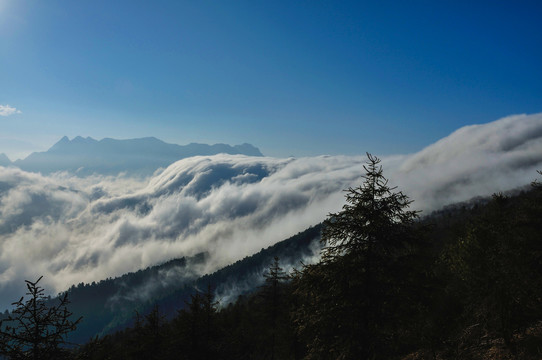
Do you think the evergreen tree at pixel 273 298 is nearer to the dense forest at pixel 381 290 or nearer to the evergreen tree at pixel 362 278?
the dense forest at pixel 381 290

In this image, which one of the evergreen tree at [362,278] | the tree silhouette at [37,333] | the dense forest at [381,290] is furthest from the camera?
the evergreen tree at [362,278]

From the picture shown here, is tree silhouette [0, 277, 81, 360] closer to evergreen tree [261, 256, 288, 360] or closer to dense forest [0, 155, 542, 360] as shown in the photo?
dense forest [0, 155, 542, 360]

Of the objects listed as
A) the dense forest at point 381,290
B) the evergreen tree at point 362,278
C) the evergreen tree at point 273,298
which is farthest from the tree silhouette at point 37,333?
the evergreen tree at point 273,298

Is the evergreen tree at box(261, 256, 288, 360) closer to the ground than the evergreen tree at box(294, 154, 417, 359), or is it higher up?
closer to the ground

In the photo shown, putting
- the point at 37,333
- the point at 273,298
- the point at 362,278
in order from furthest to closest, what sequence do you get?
the point at 273,298
the point at 362,278
the point at 37,333

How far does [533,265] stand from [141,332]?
25.2 metres

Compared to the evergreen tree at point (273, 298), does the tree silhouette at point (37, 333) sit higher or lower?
higher

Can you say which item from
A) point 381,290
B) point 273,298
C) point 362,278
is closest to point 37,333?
point 362,278

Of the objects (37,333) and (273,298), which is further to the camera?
(273,298)

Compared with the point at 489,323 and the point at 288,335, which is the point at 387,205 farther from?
the point at 288,335

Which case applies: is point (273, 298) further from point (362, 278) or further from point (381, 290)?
point (362, 278)

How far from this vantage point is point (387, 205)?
448 inches

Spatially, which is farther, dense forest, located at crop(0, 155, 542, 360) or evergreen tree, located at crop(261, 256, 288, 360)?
evergreen tree, located at crop(261, 256, 288, 360)

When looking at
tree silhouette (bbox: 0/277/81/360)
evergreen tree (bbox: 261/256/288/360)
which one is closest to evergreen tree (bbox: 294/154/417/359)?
tree silhouette (bbox: 0/277/81/360)
